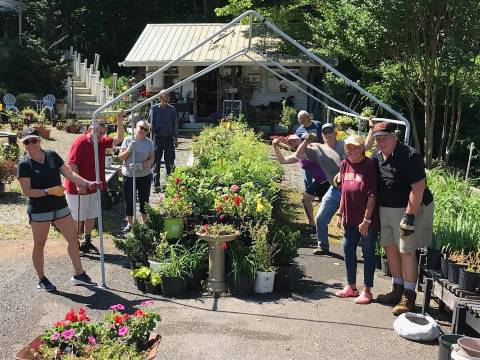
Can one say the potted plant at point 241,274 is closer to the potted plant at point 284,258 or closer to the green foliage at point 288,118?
the potted plant at point 284,258

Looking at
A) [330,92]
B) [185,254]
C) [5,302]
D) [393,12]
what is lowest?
[5,302]

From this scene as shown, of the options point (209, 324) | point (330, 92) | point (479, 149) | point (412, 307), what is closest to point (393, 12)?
point (479, 149)

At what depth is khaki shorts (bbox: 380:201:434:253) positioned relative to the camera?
518 cm

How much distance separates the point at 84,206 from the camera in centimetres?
705

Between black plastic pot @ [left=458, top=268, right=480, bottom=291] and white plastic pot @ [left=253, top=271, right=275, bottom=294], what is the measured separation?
190 cm

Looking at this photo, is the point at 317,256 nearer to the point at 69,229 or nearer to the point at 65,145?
the point at 69,229

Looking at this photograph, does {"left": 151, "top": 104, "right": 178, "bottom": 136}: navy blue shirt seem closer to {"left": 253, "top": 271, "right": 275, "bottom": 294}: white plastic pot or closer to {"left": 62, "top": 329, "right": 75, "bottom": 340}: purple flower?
{"left": 253, "top": 271, "right": 275, "bottom": 294}: white plastic pot

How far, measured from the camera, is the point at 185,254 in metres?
5.87

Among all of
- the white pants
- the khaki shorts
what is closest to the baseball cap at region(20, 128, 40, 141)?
the white pants

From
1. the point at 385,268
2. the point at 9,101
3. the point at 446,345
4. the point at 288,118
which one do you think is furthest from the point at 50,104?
the point at 446,345

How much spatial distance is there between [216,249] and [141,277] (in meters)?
0.86

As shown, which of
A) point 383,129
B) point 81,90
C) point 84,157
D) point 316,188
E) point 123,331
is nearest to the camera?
point 123,331

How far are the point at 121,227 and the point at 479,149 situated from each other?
11384mm

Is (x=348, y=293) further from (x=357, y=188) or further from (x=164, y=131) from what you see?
(x=164, y=131)
